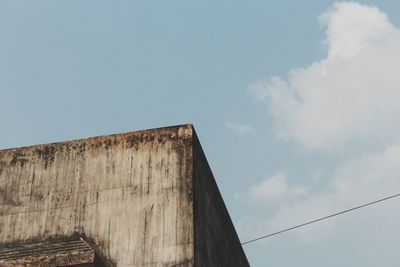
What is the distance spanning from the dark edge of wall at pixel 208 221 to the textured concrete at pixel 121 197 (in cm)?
2

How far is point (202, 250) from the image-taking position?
10.9 m

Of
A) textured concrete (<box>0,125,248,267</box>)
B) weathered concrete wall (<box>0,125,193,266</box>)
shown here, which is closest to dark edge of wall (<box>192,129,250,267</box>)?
textured concrete (<box>0,125,248,267</box>)

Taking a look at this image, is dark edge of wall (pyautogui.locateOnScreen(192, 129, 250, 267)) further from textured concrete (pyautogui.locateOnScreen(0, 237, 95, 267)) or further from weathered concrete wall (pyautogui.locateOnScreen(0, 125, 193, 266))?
textured concrete (pyautogui.locateOnScreen(0, 237, 95, 267))

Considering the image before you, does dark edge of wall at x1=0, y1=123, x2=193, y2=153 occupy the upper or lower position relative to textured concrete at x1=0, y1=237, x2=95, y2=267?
upper

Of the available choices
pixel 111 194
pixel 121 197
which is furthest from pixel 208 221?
pixel 111 194

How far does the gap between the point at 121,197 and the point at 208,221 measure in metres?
1.61

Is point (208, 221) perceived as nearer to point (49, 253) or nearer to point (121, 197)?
point (121, 197)

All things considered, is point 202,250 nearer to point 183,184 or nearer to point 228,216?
point 183,184

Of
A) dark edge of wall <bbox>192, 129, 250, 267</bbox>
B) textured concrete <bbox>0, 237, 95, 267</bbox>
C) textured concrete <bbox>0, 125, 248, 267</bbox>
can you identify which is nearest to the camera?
textured concrete <bbox>0, 237, 95, 267</bbox>

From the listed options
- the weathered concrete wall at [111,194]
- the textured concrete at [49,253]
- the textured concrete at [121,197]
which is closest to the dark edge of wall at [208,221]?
the textured concrete at [121,197]

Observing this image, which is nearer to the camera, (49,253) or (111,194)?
(49,253)

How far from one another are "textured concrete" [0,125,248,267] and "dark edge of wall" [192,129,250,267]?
0.06ft

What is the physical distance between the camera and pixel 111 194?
37.0 ft

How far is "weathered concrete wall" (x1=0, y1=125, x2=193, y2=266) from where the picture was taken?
1066 centimetres
